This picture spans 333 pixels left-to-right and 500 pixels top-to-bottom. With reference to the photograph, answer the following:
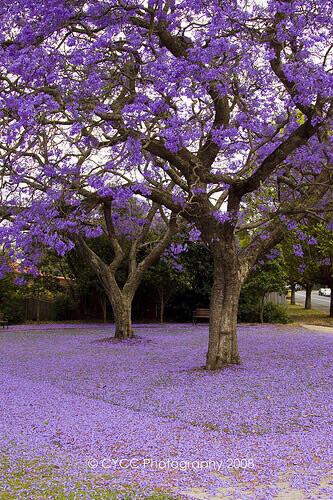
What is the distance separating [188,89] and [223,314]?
168 inches

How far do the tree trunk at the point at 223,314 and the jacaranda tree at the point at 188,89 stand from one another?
20 millimetres

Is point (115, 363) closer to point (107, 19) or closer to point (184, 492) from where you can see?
point (107, 19)

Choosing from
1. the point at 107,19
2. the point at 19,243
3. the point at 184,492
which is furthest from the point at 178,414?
the point at 107,19

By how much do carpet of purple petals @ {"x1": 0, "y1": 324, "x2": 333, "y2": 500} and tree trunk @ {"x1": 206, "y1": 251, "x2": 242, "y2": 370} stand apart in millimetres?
361

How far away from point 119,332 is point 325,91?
10.5 m

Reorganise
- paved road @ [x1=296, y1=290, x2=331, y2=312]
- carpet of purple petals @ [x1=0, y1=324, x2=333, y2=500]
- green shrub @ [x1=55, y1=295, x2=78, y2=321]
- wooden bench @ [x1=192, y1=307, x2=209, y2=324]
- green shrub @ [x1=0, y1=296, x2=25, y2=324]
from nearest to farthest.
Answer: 1. carpet of purple petals @ [x1=0, y1=324, x2=333, y2=500]
2. wooden bench @ [x1=192, y1=307, x2=209, y2=324]
3. green shrub @ [x1=0, y1=296, x2=25, y2=324]
4. green shrub @ [x1=55, y1=295, x2=78, y2=321]
5. paved road @ [x1=296, y1=290, x2=331, y2=312]

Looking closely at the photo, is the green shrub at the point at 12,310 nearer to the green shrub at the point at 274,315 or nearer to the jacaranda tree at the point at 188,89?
the green shrub at the point at 274,315

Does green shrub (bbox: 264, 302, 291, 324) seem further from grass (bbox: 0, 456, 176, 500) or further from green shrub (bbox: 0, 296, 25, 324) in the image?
grass (bbox: 0, 456, 176, 500)

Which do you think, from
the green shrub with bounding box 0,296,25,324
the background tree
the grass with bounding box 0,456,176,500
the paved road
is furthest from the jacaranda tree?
the paved road

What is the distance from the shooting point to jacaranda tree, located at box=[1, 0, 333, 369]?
8523 mm

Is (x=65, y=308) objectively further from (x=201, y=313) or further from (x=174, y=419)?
(x=174, y=419)

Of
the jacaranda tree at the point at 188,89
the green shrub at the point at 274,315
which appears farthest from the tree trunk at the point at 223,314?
the green shrub at the point at 274,315

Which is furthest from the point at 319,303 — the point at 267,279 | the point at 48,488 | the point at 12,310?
the point at 48,488

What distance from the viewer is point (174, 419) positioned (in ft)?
22.9
